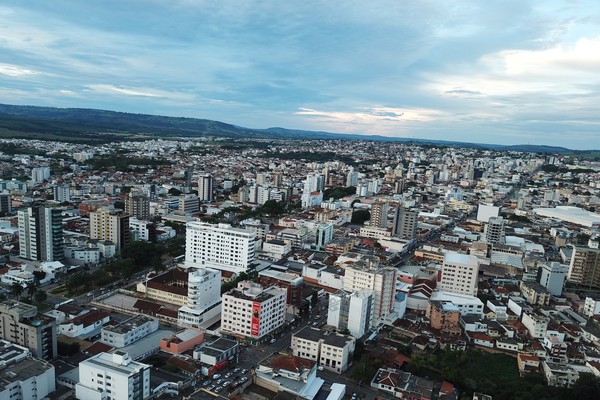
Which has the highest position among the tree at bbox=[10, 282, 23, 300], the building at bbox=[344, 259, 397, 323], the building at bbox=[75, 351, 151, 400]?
the building at bbox=[344, 259, 397, 323]

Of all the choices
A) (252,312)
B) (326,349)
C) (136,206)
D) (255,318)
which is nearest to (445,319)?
(326,349)

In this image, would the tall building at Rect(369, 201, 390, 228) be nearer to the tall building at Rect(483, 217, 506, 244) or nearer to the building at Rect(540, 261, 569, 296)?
the tall building at Rect(483, 217, 506, 244)

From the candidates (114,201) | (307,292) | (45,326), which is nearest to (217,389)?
(45,326)

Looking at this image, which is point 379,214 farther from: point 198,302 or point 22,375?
point 22,375

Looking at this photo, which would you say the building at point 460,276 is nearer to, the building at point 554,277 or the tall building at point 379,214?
the building at point 554,277

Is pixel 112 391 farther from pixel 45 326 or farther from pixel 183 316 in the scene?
pixel 183 316

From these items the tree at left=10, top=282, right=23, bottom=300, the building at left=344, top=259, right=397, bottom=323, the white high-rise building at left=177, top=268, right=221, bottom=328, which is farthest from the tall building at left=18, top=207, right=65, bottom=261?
the building at left=344, top=259, right=397, bottom=323
